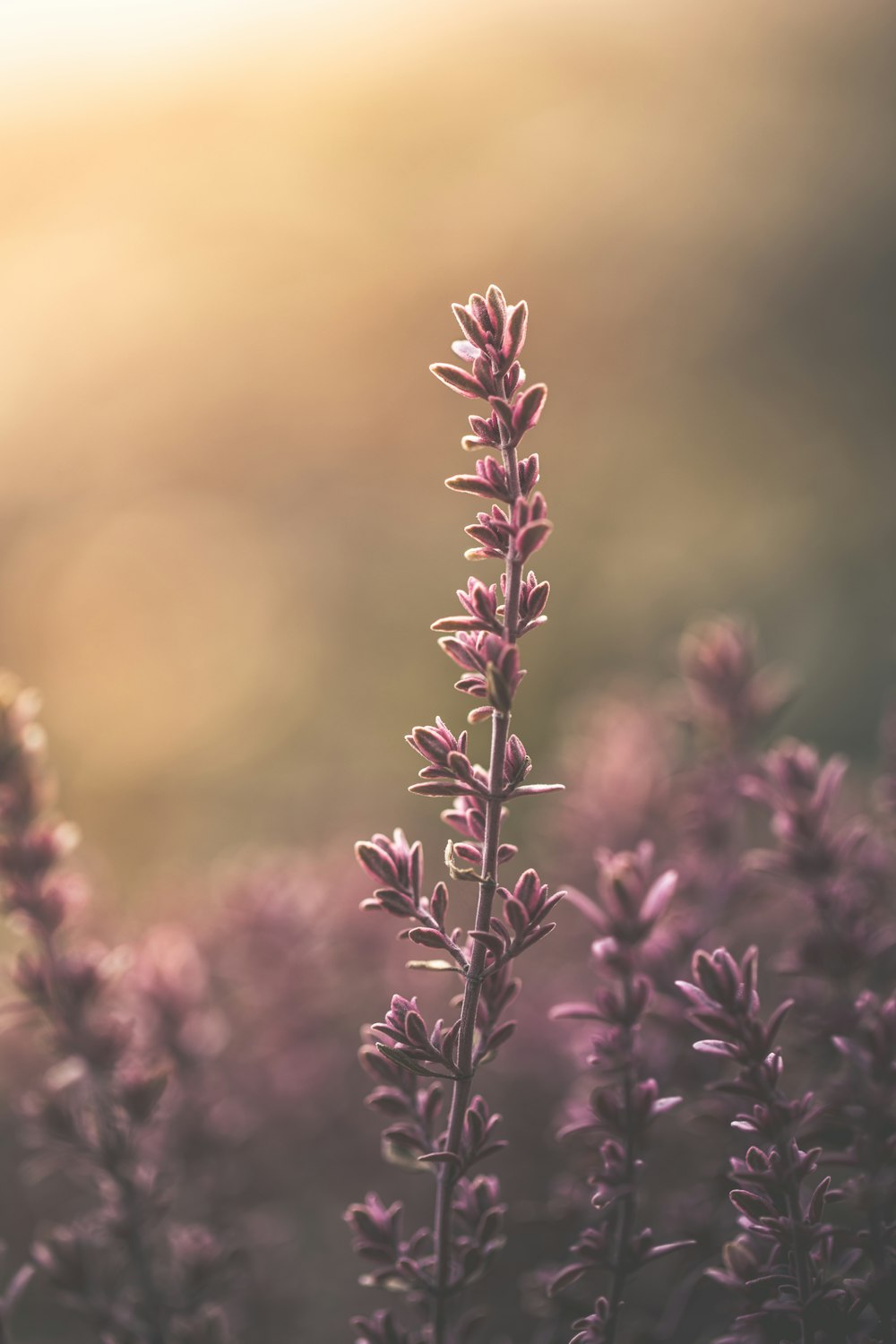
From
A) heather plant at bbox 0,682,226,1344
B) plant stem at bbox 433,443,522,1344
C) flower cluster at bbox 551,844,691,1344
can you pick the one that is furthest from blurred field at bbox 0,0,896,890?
plant stem at bbox 433,443,522,1344

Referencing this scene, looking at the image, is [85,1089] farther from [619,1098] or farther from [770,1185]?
[770,1185]

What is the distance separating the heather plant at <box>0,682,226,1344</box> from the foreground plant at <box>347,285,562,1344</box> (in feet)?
0.87

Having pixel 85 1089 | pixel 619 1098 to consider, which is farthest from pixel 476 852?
pixel 85 1089

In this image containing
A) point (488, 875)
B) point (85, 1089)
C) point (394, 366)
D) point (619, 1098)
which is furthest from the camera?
point (394, 366)

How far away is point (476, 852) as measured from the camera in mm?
803

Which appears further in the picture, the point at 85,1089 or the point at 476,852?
the point at 85,1089

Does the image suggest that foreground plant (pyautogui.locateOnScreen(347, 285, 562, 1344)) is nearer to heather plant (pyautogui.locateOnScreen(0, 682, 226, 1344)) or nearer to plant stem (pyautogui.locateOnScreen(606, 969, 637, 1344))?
plant stem (pyautogui.locateOnScreen(606, 969, 637, 1344))

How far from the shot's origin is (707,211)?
5.31 meters

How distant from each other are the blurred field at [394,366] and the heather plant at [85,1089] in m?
2.32

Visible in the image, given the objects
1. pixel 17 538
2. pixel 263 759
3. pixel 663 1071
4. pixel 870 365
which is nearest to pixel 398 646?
pixel 263 759

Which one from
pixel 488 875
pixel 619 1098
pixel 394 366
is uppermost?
pixel 394 366

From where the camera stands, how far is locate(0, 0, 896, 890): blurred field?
12.7ft

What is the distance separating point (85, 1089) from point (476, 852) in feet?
1.91

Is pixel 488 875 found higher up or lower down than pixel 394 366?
lower down
